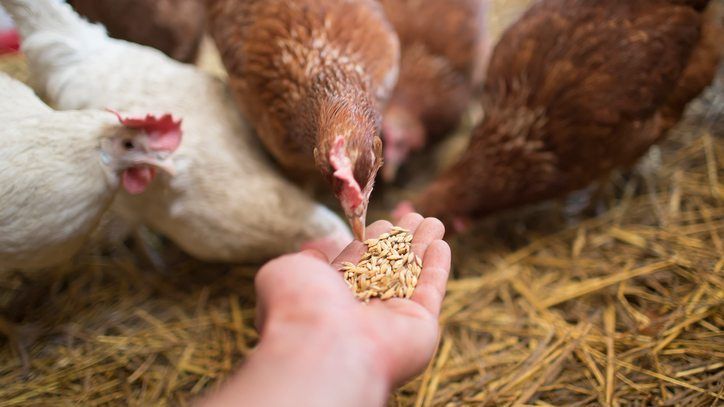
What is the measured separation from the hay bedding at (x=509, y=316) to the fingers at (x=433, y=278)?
537mm

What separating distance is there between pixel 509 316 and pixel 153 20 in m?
1.95

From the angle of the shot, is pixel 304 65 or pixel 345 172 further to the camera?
pixel 304 65

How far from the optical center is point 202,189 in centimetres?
173

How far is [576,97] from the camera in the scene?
192cm

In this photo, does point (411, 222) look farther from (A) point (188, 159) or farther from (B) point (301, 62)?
(A) point (188, 159)

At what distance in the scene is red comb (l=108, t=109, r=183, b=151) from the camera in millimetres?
1513

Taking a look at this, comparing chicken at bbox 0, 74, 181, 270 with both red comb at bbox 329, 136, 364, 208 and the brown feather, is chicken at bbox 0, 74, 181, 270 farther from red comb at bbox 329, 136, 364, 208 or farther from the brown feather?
red comb at bbox 329, 136, 364, 208

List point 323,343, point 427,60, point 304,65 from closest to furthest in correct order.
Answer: point 323,343 < point 304,65 < point 427,60

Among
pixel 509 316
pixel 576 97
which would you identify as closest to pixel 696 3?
pixel 576 97

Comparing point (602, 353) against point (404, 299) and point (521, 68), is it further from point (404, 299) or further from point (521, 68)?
point (521, 68)

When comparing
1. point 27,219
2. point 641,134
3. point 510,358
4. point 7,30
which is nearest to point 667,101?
point 641,134

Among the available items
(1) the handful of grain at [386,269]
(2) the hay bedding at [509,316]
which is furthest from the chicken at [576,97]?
(1) the handful of grain at [386,269]

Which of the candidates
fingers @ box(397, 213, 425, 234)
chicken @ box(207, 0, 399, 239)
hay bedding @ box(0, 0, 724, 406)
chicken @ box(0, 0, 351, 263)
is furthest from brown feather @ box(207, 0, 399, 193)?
hay bedding @ box(0, 0, 724, 406)

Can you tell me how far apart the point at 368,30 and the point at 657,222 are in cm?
142
